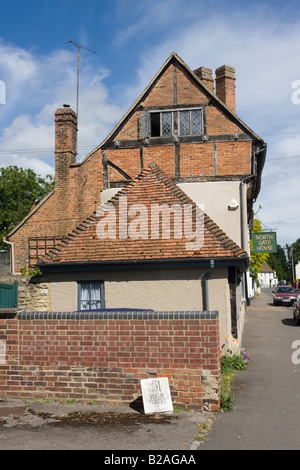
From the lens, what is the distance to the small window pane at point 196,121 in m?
15.2

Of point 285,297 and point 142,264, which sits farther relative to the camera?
point 285,297

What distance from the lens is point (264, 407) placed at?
7.74 metres

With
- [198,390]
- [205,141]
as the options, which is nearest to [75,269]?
[198,390]

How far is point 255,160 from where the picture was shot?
15070 millimetres

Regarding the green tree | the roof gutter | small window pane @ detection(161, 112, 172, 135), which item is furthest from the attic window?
the green tree

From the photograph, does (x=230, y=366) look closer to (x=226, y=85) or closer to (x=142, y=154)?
(x=142, y=154)

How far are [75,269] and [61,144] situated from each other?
22.1ft

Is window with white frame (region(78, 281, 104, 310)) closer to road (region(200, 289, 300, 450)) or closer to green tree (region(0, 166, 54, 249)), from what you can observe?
road (region(200, 289, 300, 450))

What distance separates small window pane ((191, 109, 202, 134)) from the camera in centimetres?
1524

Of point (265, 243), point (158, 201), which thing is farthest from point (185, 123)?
point (265, 243)

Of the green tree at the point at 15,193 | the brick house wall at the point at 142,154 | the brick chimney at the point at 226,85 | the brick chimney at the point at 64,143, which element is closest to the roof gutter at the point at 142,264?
the brick house wall at the point at 142,154

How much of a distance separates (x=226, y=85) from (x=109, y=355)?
43.0ft

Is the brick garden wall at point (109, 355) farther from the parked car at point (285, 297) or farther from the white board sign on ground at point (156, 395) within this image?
the parked car at point (285, 297)

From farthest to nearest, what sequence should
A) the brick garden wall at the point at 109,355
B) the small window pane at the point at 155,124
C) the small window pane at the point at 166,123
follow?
the small window pane at the point at 155,124, the small window pane at the point at 166,123, the brick garden wall at the point at 109,355
